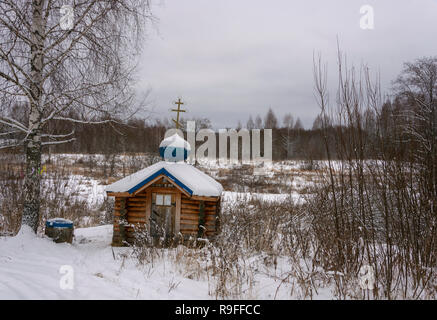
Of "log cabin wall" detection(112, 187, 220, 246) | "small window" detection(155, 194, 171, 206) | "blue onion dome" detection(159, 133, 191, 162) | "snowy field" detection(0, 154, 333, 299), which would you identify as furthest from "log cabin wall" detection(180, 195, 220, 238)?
"snowy field" detection(0, 154, 333, 299)

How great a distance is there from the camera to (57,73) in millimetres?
6238

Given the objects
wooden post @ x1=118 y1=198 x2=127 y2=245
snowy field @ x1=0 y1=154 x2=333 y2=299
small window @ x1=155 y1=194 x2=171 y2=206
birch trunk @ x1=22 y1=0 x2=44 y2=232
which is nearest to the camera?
snowy field @ x1=0 y1=154 x2=333 y2=299

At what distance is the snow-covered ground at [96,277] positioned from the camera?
3549 mm

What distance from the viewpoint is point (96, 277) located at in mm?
4363

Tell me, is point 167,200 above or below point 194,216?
above

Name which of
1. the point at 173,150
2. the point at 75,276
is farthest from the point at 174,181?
the point at 75,276

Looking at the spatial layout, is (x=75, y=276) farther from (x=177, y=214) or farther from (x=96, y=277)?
(x=177, y=214)

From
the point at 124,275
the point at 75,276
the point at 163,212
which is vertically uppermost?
the point at 163,212

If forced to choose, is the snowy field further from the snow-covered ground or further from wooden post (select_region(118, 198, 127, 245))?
wooden post (select_region(118, 198, 127, 245))

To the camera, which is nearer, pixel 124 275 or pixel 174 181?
pixel 124 275

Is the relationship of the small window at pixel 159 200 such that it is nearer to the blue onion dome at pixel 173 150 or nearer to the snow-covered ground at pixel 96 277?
the blue onion dome at pixel 173 150

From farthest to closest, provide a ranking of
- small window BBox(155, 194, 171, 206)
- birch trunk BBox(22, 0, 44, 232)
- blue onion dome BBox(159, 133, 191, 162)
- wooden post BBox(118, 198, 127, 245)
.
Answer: blue onion dome BBox(159, 133, 191, 162) < small window BBox(155, 194, 171, 206) < wooden post BBox(118, 198, 127, 245) < birch trunk BBox(22, 0, 44, 232)

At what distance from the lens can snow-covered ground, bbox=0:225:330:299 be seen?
140 inches

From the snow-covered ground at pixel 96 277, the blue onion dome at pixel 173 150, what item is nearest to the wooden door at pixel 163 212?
the blue onion dome at pixel 173 150
